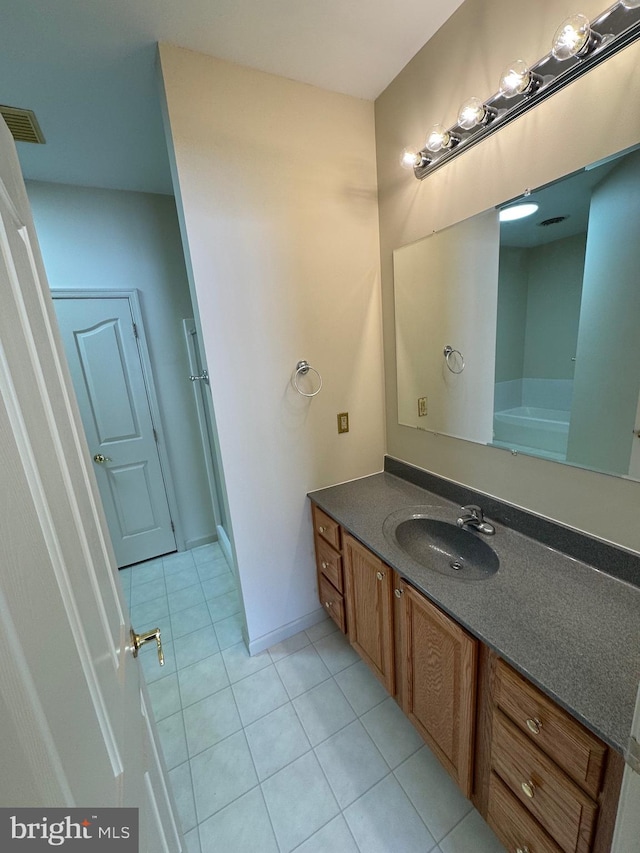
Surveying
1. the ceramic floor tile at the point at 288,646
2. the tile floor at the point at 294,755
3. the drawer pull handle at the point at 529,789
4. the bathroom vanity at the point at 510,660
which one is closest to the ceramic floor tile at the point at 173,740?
the tile floor at the point at 294,755

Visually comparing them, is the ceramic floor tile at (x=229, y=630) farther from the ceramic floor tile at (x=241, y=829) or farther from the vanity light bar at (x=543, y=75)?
the vanity light bar at (x=543, y=75)

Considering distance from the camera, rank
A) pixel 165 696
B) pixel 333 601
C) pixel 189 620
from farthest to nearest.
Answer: pixel 189 620 < pixel 333 601 < pixel 165 696

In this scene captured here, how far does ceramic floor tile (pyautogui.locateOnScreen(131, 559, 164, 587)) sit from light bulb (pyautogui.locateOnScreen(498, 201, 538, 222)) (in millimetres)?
2898

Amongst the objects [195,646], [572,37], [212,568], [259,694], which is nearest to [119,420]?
[212,568]

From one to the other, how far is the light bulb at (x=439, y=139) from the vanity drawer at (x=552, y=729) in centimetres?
167

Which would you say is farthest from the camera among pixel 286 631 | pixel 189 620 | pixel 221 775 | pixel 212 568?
pixel 212 568

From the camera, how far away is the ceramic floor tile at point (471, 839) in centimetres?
107

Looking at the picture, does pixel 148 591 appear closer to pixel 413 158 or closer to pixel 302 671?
pixel 302 671

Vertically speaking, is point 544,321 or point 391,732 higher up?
point 544,321

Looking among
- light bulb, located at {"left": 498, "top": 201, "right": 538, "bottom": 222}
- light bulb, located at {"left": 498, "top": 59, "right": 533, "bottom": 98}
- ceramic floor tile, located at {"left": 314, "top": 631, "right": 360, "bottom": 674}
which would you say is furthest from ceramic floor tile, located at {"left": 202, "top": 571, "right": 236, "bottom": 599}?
light bulb, located at {"left": 498, "top": 59, "right": 533, "bottom": 98}

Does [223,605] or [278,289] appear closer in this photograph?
[278,289]

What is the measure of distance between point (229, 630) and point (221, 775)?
2.30 feet

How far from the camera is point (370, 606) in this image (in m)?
1.43

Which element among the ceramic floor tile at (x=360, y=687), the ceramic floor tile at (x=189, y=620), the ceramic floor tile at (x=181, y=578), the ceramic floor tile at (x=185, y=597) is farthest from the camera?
the ceramic floor tile at (x=181, y=578)
